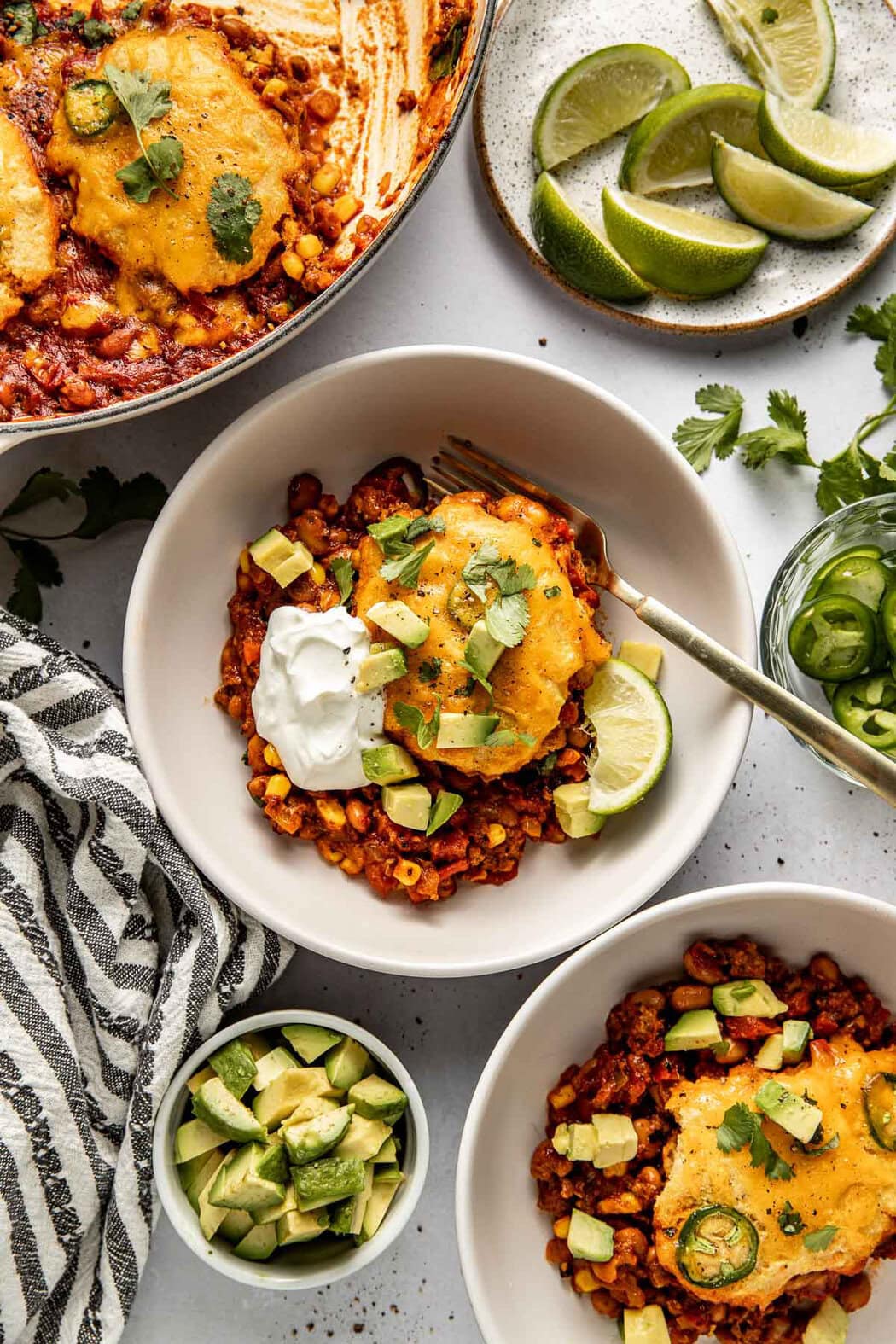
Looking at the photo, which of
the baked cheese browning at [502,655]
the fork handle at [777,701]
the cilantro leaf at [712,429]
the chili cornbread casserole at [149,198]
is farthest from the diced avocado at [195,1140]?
the cilantro leaf at [712,429]

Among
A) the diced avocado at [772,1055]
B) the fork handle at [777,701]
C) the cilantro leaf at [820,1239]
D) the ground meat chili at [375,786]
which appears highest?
the fork handle at [777,701]

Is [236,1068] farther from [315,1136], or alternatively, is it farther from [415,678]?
[415,678]

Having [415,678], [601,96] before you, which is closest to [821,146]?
[601,96]

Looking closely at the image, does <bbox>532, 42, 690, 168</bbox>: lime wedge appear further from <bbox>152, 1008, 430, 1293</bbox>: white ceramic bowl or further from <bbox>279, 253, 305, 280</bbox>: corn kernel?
<bbox>152, 1008, 430, 1293</bbox>: white ceramic bowl

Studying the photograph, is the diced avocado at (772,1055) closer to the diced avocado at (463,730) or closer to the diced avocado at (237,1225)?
the diced avocado at (463,730)

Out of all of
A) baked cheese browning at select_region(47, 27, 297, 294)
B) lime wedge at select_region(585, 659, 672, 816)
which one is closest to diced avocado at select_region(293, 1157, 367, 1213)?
lime wedge at select_region(585, 659, 672, 816)
